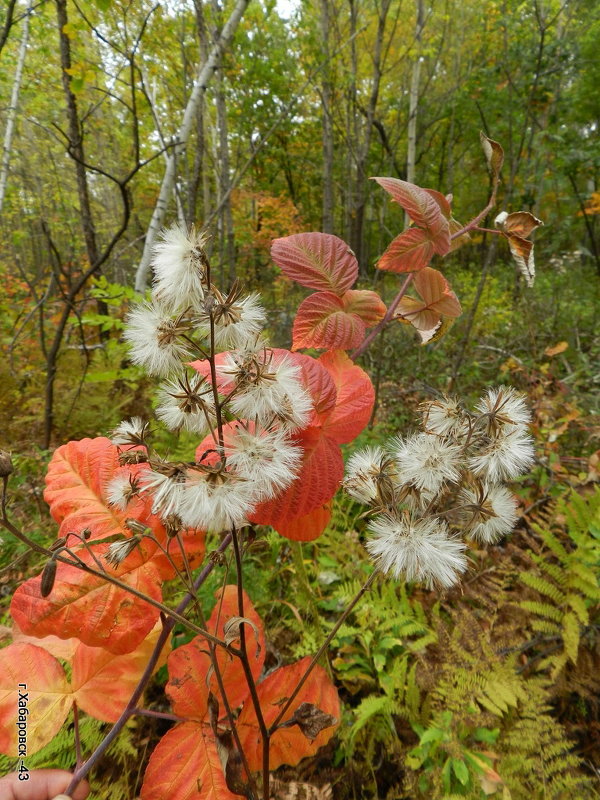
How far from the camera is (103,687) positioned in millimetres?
752

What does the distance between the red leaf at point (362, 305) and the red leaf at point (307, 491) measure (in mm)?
230

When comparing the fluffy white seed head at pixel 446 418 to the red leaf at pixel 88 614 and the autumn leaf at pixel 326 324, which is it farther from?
the red leaf at pixel 88 614

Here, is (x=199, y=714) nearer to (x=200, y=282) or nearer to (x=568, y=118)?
(x=200, y=282)

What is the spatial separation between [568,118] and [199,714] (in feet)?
37.6

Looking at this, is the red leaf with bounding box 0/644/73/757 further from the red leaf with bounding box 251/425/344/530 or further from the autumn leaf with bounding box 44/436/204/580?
the red leaf with bounding box 251/425/344/530

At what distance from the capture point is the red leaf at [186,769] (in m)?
0.69

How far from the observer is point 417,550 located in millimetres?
595

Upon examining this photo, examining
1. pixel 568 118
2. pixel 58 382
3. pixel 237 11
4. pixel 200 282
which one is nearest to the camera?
pixel 200 282

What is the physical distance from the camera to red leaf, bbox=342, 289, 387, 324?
0.72 meters

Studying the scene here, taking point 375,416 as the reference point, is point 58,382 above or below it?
above

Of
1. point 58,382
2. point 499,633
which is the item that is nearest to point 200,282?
point 499,633

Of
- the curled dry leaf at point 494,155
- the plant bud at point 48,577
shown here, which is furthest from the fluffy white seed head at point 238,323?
the curled dry leaf at point 494,155

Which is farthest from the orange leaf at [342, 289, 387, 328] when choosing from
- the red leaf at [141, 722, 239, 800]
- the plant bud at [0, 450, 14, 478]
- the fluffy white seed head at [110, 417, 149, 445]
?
the red leaf at [141, 722, 239, 800]

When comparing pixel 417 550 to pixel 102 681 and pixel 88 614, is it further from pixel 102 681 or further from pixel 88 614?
pixel 102 681
